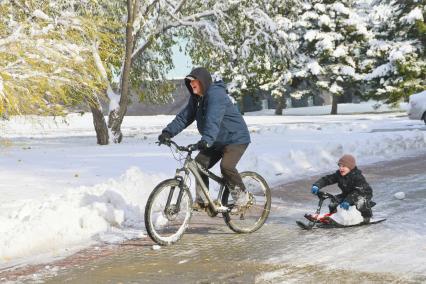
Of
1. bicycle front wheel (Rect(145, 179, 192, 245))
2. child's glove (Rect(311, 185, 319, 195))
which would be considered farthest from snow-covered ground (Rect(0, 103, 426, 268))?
child's glove (Rect(311, 185, 319, 195))

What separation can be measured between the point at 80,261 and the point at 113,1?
13.6 metres

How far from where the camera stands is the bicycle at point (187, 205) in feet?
21.0

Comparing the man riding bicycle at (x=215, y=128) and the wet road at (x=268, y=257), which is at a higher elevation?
the man riding bicycle at (x=215, y=128)

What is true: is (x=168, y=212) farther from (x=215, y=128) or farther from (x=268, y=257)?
(x=268, y=257)

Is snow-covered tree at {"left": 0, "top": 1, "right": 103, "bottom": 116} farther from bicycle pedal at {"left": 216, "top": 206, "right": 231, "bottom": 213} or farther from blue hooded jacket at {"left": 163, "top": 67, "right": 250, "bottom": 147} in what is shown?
bicycle pedal at {"left": 216, "top": 206, "right": 231, "bottom": 213}

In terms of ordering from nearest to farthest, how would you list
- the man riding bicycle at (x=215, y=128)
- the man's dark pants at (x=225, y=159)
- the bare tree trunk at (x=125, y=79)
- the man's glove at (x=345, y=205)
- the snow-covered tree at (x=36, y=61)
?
the man riding bicycle at (x=215, y=128) < the man's dark pants at (x=225, y=159) < the man's glove at (x=345, y=205) < the snow-covered tree at (x=36, y=61) < the bare tree trunk at (x=125, y=79)

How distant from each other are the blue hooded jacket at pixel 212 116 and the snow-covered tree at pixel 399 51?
1255 inches

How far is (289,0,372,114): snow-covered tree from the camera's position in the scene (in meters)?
42.2

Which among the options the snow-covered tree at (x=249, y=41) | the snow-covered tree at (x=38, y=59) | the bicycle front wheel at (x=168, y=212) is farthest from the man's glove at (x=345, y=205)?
the snow-covered tree at (x=249, y=41)

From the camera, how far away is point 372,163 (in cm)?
1384

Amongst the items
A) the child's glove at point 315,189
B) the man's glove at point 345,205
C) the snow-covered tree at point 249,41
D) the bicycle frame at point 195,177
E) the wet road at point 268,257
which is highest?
the snow-covered tree at point 249,41

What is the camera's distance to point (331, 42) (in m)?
42.4

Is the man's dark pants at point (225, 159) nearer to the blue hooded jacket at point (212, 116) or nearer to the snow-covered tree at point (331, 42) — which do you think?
the blue hooded jacket at point (212, 116)

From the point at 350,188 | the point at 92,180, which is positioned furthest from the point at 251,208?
the point at 92,180
